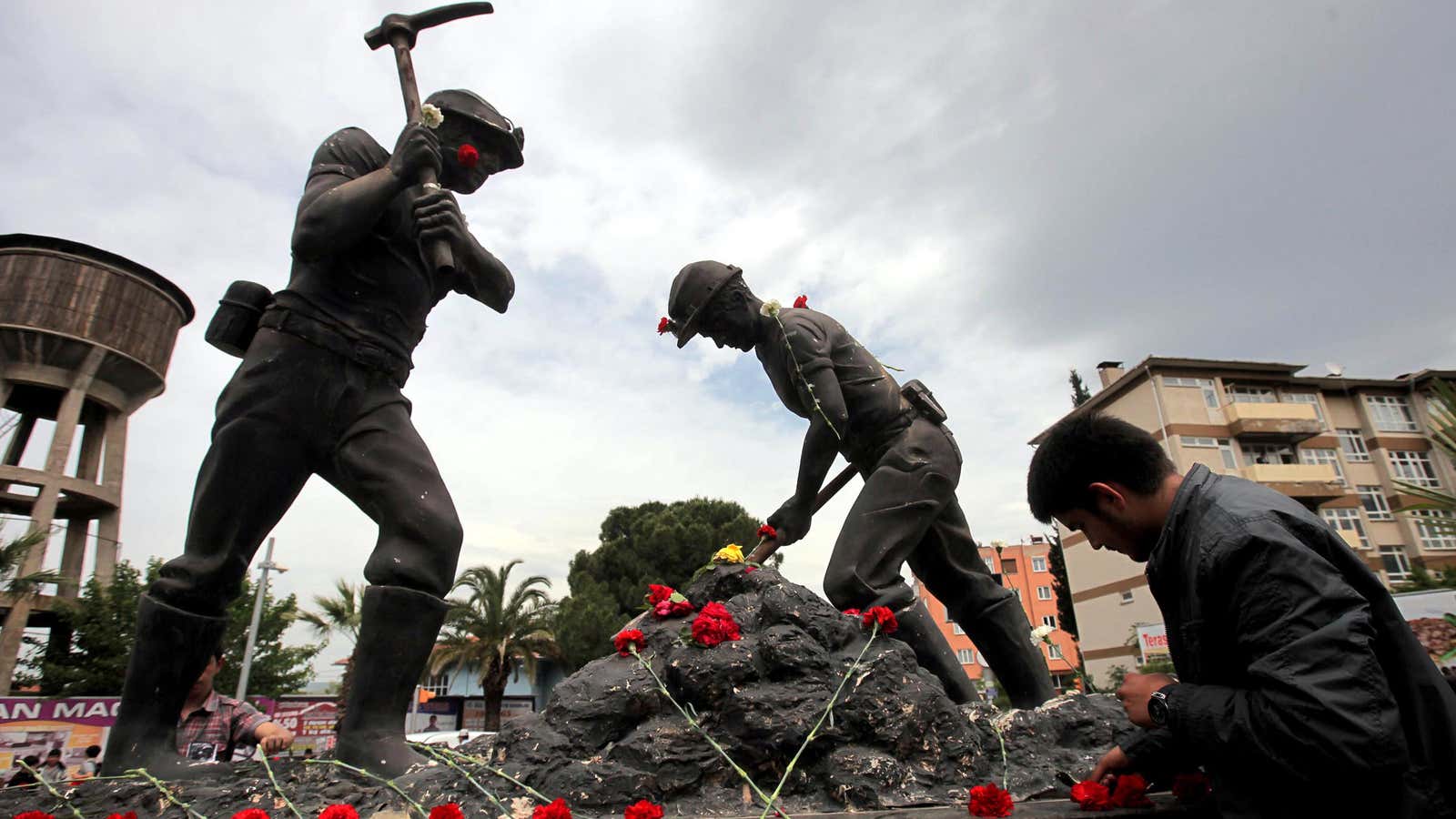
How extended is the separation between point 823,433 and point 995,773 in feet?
5.92

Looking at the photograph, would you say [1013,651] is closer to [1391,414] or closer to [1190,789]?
[1190,789]

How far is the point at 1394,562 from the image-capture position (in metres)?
30.4

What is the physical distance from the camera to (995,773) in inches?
118

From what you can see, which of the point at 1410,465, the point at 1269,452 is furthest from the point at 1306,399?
the point at 1410,465

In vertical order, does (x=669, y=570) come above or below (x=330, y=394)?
above

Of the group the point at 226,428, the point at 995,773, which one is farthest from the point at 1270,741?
the point at 226,428

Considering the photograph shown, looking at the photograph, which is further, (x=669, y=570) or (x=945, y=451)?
(x=669, y=570)

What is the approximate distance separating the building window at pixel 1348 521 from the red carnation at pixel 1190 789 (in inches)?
1405

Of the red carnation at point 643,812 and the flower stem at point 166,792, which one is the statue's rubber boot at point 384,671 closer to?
the flower stem at point 166,792

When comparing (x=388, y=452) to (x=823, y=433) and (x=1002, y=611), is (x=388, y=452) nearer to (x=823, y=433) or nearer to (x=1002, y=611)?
(x=823, y=433)

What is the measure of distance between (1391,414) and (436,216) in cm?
4369

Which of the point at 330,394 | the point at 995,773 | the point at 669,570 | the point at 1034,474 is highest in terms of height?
the point at 669,570

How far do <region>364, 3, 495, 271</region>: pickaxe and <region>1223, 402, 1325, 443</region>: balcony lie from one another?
35.0 m

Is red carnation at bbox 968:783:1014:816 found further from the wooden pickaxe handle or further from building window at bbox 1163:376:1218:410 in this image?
building window at bbox 1163:376:1218:410
